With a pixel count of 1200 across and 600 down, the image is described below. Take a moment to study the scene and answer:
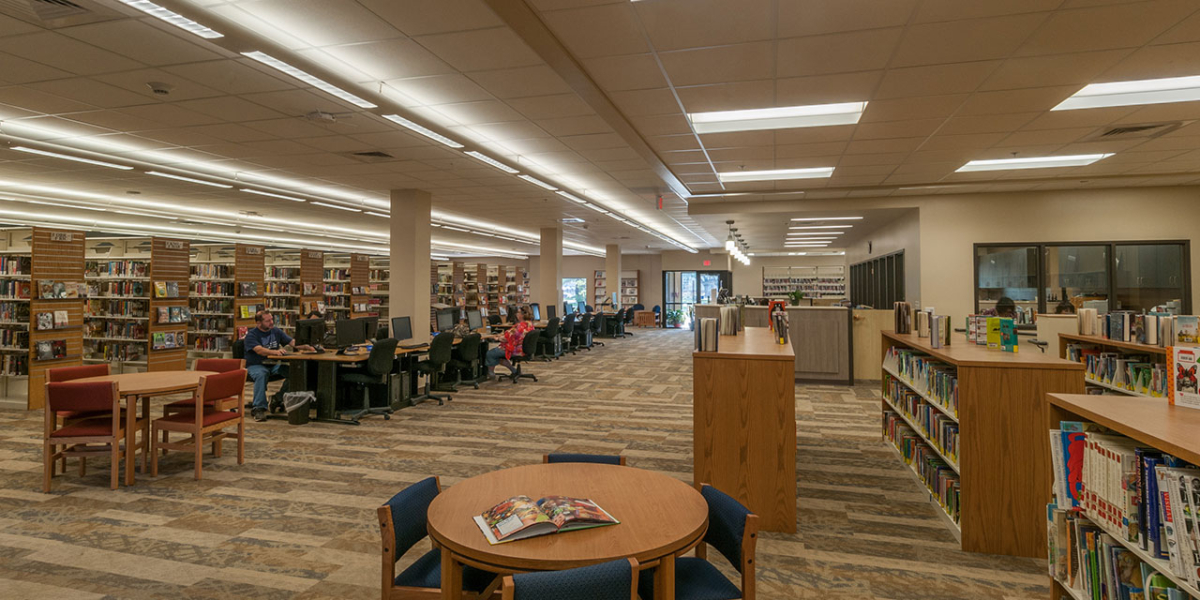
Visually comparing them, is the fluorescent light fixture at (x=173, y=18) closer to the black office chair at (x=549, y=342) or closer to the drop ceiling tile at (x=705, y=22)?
the drop ceiling tile at (x=705, y=22)

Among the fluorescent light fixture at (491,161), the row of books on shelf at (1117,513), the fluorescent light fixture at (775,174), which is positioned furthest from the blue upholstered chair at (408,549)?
the fluorescent light fixture at (775,174)

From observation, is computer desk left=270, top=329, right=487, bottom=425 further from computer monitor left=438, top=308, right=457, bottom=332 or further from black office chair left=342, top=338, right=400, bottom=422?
computer monitor left=438, top=308, right=457, bottom=332

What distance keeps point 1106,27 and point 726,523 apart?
3989 millimetres

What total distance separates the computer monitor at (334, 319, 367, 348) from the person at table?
0.36 metres

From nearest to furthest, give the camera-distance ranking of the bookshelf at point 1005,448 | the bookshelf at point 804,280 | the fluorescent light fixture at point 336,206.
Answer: the bookshelf at point 1005,448
the fluorescent light fixture at point 336,206
the bookshelf at point 804,280

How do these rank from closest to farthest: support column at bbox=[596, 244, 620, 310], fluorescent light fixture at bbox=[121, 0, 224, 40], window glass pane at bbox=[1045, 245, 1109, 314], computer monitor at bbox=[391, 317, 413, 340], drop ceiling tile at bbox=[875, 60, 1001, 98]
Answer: fluorescent light fixture at bbox=[121, 0, 224, 40] < drop ceiling tile at bbox=[875, 60, 1001, 98] < computer monitor at bbox=[391, 317, 413, 340] < window glass pane at bbox=[1045, 245, 1109, 314] < support column at bbox=[596, 244, 620, 310]

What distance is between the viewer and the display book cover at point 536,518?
5.73 ft

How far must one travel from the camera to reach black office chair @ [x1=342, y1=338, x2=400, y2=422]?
21.6 feet

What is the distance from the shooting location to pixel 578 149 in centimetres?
680

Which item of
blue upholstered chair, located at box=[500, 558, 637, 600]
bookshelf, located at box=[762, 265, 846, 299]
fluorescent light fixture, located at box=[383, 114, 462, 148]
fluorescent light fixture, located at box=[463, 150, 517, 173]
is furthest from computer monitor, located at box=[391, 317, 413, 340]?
bookshelf, located at box=[762, 265, 846, 299]

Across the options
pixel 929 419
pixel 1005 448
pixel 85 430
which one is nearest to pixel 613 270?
pixel 929 419

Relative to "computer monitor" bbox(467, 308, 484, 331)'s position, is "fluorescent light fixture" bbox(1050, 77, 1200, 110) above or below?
above

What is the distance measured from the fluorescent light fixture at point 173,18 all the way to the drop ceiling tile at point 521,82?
1.68 metres

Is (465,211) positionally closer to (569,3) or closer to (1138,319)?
(569,3)
